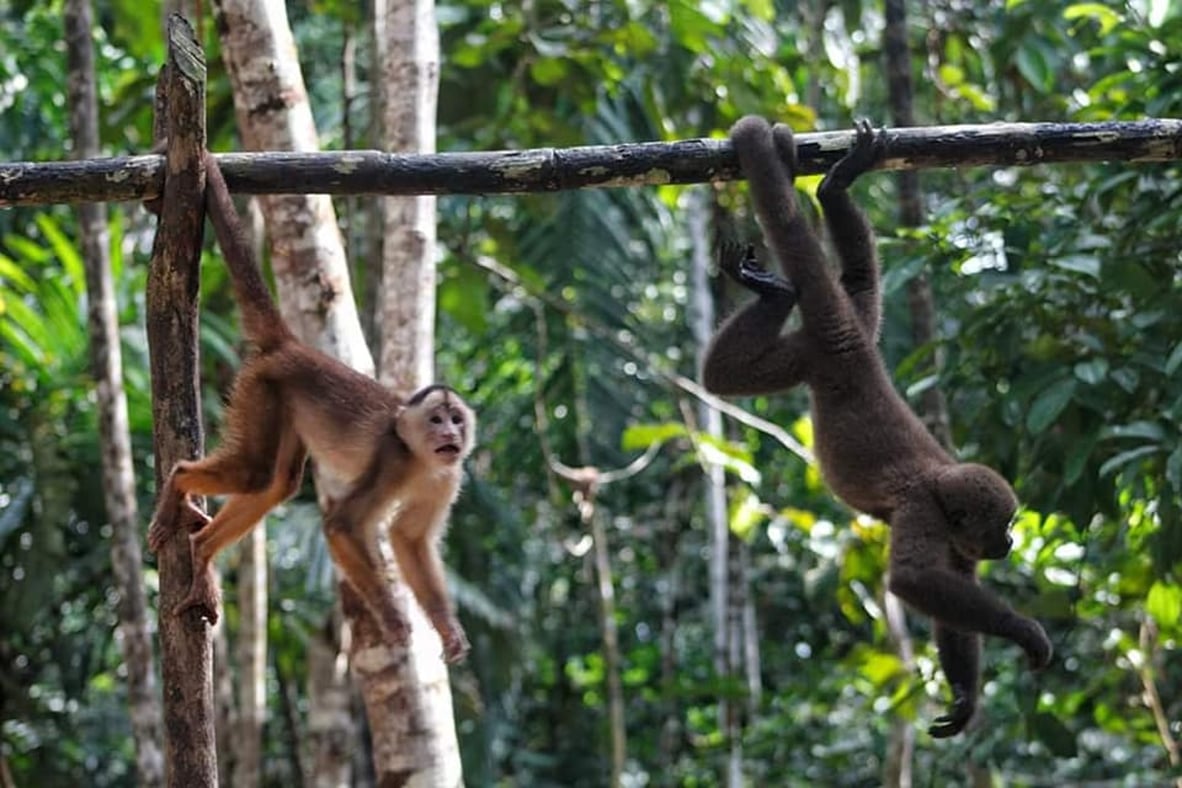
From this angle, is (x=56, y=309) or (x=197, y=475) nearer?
(x=197, y=475)

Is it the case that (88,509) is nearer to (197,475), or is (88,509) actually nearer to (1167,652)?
(197,475)

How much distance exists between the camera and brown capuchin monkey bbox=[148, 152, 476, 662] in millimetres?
4836

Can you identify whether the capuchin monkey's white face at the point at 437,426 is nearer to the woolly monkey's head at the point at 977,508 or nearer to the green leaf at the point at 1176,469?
the woolly monkey's head at the point at 977,508

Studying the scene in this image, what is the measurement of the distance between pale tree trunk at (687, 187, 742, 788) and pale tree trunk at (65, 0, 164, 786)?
4.30m

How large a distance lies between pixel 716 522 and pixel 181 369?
7649 mm

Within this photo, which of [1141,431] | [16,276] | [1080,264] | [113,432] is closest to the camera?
[1141,431]

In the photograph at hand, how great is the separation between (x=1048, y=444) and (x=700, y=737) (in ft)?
29.7

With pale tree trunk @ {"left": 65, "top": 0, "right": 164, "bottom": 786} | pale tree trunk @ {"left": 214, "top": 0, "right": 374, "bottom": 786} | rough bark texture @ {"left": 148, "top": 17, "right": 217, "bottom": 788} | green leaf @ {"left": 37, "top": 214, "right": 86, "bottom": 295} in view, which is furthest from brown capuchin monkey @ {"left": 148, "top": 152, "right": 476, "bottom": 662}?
green leaf @ {"left": 37, "top": 214, "right": 86, "bottom": 295}

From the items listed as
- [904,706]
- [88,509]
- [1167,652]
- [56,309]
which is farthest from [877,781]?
[56,309]

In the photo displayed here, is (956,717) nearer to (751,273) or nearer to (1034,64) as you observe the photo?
(751,273)

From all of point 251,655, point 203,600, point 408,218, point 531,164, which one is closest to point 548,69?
point 408,218

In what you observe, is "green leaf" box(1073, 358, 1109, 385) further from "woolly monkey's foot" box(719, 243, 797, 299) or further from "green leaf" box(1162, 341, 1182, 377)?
"woolly monkey's foot" box(719, 243, 797, 299)

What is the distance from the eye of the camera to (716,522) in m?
11.3

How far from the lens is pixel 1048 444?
5.85 meters
